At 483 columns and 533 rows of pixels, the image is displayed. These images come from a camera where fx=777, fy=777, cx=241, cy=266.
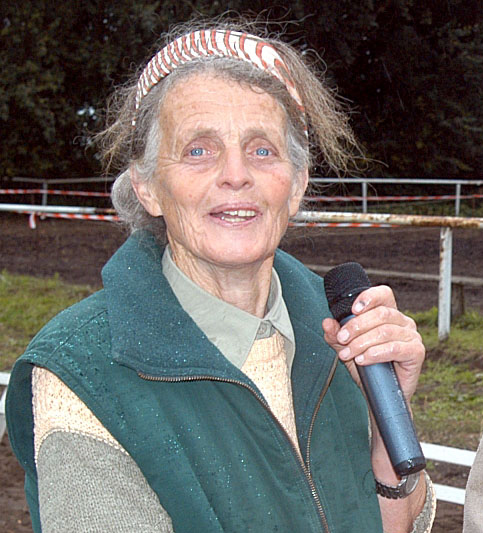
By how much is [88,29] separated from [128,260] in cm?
1785

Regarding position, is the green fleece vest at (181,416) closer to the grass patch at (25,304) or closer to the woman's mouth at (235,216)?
the woman's mouth at (235,216)

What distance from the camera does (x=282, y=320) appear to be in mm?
1793

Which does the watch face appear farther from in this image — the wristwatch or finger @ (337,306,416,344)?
finger @ (337,306,416,344)

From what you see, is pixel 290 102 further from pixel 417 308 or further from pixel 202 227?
pixel 417 308

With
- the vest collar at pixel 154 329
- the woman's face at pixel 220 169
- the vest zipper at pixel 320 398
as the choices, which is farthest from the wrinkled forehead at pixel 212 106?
the vest zipper at pixel 320 398

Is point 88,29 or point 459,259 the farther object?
point 88,29

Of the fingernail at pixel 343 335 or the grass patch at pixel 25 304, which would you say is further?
the grass patch at pixel 25 304

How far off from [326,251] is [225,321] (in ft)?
32.9

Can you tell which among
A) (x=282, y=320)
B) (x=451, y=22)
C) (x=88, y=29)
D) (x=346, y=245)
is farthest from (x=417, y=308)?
(x=451, y=22)

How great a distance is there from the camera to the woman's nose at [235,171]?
1.67 metres

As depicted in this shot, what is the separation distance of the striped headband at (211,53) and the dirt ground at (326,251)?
128 inches

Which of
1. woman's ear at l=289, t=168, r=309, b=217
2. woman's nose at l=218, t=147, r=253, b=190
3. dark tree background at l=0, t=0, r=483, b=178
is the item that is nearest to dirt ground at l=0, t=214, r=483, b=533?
dark tree background at l=0, t=0, r=483, b=178

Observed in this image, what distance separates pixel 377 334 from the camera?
149 centimetres

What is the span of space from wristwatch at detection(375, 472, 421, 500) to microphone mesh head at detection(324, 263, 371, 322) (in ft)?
1.38
